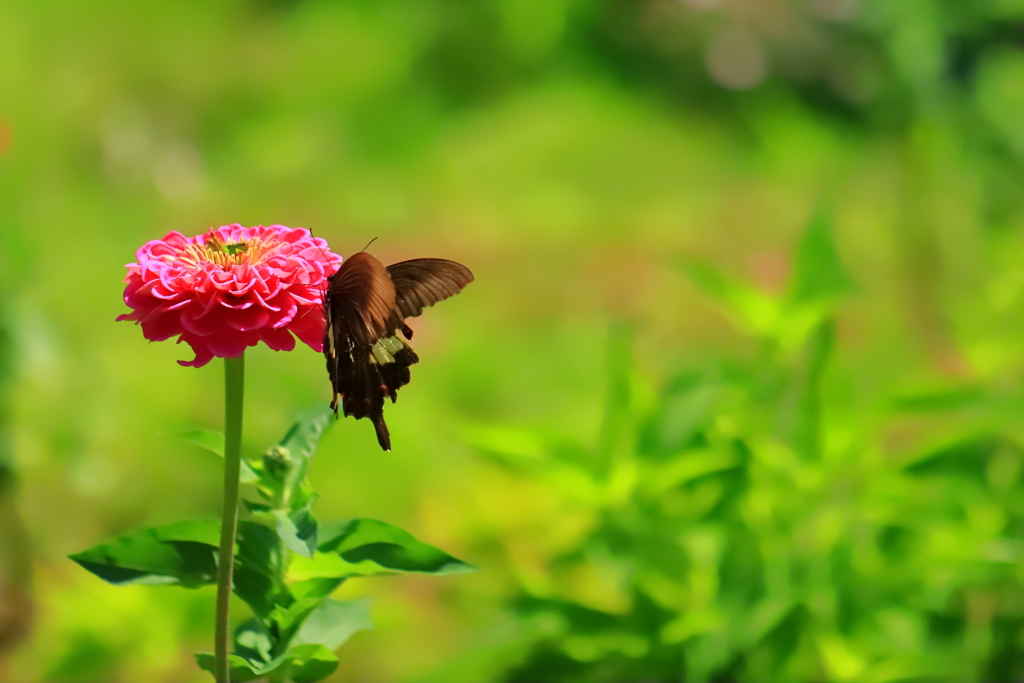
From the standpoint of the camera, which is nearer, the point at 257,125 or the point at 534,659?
the point at 534,659

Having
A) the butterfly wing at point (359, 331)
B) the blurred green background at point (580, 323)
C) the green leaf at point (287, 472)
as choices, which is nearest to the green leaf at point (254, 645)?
the green leaf at point (287, 472)

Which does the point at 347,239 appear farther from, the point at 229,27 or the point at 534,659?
the point at 534,659

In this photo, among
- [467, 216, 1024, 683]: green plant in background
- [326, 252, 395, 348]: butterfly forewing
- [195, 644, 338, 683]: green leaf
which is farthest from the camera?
[467, 216, 1024, 683]: green plant in background

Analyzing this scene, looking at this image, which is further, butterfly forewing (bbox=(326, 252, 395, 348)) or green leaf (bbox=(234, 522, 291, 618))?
green leaf (bbox=(234, 522, 291, 618))

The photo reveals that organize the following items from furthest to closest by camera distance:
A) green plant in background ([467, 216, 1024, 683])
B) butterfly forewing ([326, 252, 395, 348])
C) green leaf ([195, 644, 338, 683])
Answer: green plant in background ([467, 216, 1024, 683]), green leaf ([195, 644, 338, 683]), butterfly forewing ([326, 252, 395, 348])

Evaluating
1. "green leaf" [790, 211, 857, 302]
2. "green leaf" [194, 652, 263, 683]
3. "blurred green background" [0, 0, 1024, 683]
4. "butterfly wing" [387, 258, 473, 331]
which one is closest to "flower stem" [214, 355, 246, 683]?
"green leaf" [194, 652, 263, 683]

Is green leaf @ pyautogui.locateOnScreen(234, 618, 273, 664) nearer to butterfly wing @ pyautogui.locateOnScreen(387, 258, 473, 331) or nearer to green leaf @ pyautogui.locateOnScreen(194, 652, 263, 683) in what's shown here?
green leaf @ pyautogui.locateOnScreen(194, 652, 263, 683)

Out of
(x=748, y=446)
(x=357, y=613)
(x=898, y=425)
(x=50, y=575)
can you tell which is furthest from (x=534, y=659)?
(x=898, y=425)

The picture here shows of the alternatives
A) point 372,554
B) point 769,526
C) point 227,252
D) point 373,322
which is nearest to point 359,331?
point 373,322
